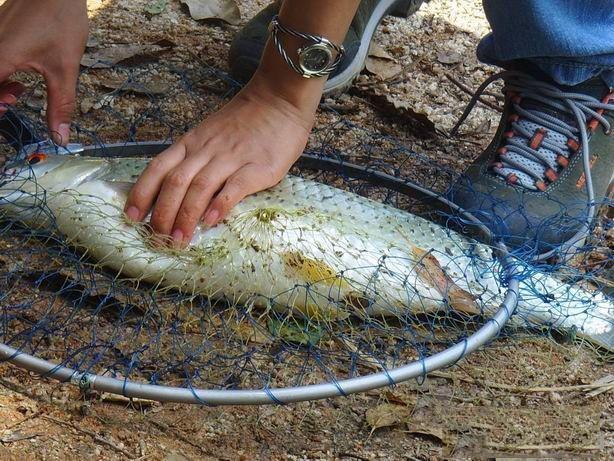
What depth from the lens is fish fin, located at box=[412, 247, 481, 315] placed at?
189cm

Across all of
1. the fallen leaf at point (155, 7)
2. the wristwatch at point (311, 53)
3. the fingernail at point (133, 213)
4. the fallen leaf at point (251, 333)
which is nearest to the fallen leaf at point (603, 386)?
the fallen leaf at point (251, 333)

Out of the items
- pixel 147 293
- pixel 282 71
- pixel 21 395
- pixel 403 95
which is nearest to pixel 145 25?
pixel 403 95

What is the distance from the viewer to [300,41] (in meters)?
2.03

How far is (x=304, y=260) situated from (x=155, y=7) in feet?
5.79

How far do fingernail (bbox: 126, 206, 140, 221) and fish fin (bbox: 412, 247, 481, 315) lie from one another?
62cm

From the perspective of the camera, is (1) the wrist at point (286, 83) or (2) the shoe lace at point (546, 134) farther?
(2) the shoe lace at point (546, 134)

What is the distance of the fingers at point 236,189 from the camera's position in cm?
190

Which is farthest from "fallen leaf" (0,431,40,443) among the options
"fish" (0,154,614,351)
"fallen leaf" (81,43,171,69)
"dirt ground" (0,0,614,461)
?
"fallen leaf" (81,43,171,69)

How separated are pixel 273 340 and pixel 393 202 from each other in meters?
0.68

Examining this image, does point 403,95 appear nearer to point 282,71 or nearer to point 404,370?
point 282,71

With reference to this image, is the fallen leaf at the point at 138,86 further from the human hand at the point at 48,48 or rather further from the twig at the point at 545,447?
the twig at the point at 545,447

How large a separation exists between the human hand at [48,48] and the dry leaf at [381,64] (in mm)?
1248

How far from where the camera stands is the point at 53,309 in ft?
5.98

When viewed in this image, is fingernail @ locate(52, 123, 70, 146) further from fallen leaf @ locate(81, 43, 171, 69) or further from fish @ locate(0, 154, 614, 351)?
fallen leaf @ locate(81, 43, 171, 69)
